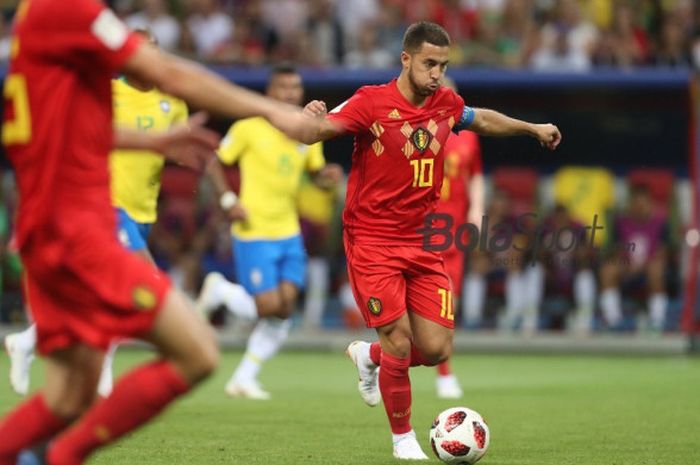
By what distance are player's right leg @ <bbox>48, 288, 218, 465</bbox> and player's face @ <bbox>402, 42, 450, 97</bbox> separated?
10.9 ft

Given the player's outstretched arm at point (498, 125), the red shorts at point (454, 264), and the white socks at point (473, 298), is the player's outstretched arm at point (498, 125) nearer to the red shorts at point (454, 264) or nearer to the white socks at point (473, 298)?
the red shorts at point (454, 264)

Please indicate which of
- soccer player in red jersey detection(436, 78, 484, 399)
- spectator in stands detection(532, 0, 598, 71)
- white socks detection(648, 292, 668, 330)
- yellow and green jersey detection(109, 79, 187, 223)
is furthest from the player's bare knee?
spectator in stands detection(532, 0, 598, 71)

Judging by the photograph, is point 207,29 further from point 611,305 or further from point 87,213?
point 87,213

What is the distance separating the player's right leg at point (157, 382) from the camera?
18.0 ft

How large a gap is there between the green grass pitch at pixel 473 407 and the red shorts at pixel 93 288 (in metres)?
2.56

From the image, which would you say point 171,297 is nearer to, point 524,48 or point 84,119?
point 84,119

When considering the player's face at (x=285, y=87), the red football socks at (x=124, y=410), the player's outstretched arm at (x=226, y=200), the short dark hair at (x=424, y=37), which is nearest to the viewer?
the red football socks at (x=124, y=410)

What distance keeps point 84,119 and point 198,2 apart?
51.4 ft

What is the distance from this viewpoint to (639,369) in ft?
53.2

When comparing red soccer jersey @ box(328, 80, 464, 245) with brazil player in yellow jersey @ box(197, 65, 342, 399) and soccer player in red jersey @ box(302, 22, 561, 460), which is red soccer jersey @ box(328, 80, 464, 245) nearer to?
soccer player in red jersey @ box(302, 22, 561, 460)

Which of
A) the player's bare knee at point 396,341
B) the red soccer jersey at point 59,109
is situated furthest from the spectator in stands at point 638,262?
the red soccer jersey at point 59,109

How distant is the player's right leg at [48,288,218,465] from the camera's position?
216 inches

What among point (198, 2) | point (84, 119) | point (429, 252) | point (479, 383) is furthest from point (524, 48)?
point (84, 119)

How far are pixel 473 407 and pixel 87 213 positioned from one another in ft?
21.6
